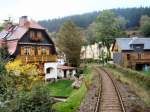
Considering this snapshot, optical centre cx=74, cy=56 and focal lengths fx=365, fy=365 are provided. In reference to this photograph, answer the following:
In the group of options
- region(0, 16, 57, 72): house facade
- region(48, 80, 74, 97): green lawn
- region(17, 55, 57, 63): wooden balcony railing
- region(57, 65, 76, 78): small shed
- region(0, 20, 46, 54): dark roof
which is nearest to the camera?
region(48, 80, 74, 97): green lawn

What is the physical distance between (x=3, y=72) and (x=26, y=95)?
10.2m

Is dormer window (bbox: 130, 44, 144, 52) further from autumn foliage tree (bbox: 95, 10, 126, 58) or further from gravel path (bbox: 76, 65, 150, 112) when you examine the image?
gravel path (bbox: 76, 65, 150, 112)

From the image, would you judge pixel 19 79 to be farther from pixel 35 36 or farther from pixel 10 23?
pixel 10 23

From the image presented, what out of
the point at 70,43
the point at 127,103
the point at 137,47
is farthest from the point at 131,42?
the point at 127,103

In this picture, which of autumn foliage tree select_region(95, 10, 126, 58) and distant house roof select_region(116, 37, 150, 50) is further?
autumn foliage tree select_region(95, 10, 126, 58)

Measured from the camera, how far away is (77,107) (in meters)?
25.0

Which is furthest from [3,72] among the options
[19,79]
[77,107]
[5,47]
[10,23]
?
[10,23]

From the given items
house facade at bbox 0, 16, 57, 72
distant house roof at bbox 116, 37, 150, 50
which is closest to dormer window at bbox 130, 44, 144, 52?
distant house roof at bbox 116, 37, 150, 50

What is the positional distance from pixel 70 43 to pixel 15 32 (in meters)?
18.7

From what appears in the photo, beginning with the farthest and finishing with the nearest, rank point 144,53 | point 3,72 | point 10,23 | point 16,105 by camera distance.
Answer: point 144,53, point 10,23, point 3,72, point 16,105

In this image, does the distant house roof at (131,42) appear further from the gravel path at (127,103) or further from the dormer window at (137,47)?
the gravel path at (127,103)

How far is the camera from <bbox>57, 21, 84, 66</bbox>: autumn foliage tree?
68.6 m

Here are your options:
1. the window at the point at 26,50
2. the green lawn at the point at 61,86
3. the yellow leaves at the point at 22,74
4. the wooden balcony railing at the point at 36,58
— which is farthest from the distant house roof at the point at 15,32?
the yellow leaves at the point at 22,74

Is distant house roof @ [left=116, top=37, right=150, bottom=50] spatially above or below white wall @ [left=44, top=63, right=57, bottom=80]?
above
